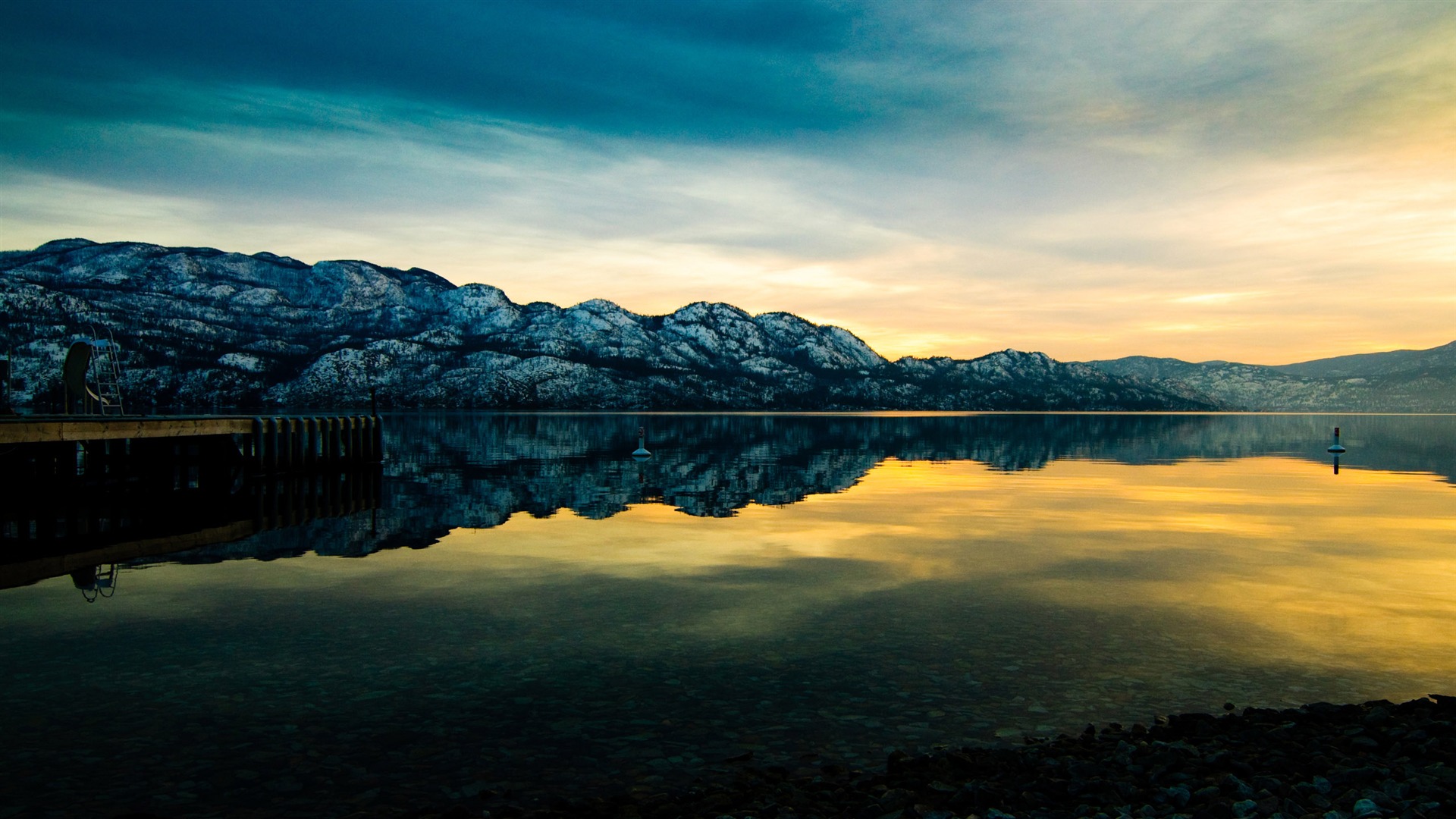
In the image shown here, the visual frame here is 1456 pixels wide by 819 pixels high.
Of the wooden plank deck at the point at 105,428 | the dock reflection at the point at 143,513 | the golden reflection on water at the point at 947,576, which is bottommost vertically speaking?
the dock reflection at the point at 143,513

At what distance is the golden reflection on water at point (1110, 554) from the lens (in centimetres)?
1775

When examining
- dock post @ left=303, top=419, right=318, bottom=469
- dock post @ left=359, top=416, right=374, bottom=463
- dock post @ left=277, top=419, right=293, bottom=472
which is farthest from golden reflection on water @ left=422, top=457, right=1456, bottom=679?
dock post @ left=359, top=416, right=374, bottom=463

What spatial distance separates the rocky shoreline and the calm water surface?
67 cm

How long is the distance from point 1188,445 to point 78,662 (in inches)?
4023

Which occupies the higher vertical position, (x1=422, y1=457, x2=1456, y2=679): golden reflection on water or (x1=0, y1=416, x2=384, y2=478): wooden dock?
(x1=0, y1=416, x2=384, y2=478): wooden dock

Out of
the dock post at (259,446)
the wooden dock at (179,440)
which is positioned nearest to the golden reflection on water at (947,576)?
the wooden dock at (179,440)

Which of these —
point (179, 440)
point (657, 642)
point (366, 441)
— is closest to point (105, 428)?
point (179, 440)

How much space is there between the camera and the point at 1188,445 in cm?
9462

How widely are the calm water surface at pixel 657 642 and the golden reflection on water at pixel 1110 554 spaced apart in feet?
0.52

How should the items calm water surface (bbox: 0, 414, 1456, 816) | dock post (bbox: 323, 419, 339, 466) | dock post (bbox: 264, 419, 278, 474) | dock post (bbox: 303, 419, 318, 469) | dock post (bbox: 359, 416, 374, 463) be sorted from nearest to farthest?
calm water surface (bbox: 0, 414, 1456, 816) → dock post (bbox: 264, 419, 278, 474) → dock post (bbox: 303, 419, 318, 469) → dock post (bbox: 323, 419, 339, 466) → dock post (bbox: 359, 416, 374, 463)

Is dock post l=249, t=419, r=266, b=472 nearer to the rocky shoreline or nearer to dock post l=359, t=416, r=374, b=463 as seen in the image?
dock post l=359, t=416, r=374, b=463

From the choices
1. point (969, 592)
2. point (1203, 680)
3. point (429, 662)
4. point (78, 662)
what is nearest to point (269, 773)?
point (429, 662)

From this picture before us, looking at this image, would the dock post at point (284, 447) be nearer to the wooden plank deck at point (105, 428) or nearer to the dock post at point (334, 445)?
the dock post at point (334, 445)

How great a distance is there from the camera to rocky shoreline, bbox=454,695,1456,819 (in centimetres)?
891
